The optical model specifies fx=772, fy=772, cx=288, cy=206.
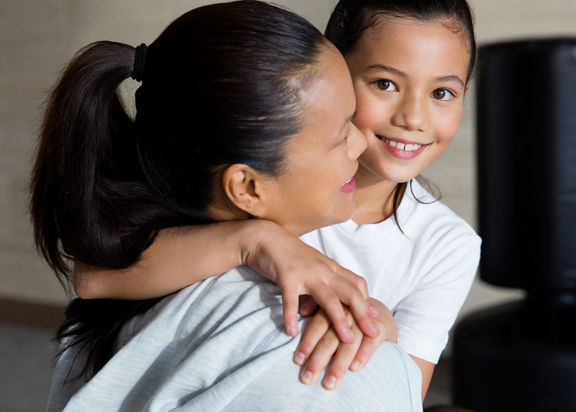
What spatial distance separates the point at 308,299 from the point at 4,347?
296 centimetres

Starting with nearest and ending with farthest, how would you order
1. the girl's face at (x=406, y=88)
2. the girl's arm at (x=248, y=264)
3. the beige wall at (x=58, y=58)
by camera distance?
the girl's arm at (x=248, y=264) → the girl's face at (x=406, y=88) → the beige wall at (x=58, y=58)

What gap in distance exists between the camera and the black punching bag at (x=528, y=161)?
2.12m

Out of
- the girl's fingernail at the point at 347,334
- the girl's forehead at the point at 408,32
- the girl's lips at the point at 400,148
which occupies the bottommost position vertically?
the girl's fingernail at the point at 347,334

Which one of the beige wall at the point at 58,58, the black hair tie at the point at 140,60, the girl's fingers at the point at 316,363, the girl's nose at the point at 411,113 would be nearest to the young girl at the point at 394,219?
the girl's nose at the point at 411,113

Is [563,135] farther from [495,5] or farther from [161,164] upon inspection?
[161,164]

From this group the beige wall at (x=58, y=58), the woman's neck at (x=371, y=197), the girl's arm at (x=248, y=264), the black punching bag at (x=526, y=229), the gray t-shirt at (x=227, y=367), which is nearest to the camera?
the gray t-shirt at (x=227, y=367)

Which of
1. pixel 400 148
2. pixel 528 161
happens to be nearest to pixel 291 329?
pixel 400 148

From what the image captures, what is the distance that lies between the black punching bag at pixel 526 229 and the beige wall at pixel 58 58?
0.59 meters

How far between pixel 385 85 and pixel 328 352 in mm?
528

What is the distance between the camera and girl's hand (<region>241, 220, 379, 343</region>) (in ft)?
2.93

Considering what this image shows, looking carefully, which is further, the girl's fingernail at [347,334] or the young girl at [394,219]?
the young girl at [394,219]

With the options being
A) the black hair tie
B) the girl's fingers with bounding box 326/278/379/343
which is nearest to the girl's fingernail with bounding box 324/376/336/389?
the girl's fingers with bounding box 326/278/379/343

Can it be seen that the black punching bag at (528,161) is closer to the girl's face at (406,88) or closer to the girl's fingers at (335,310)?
the girl's face at (406,88)

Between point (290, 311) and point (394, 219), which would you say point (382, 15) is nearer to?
point (394, 219)
